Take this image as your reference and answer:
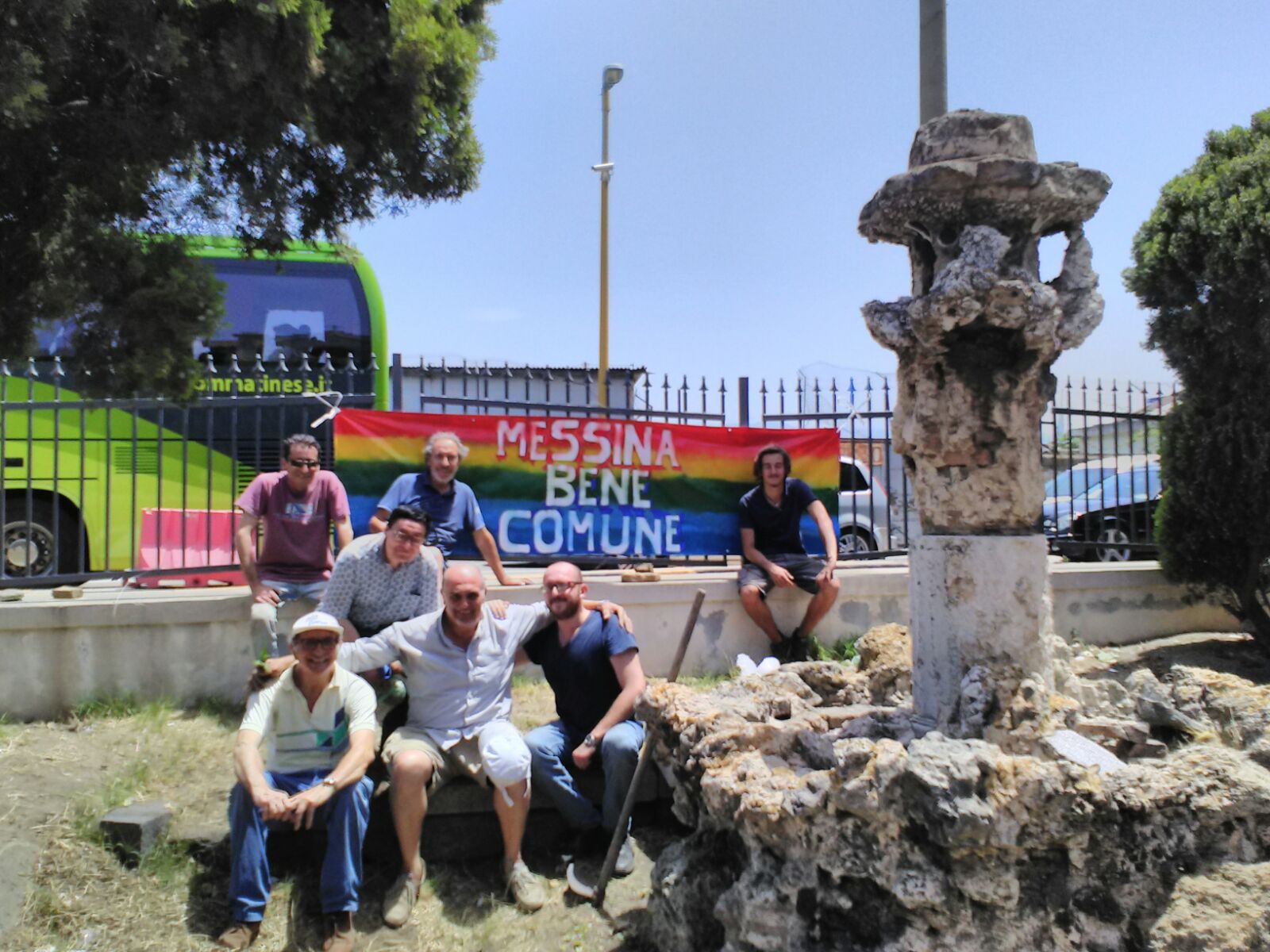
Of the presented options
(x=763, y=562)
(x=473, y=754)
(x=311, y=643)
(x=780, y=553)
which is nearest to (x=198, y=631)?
(x=311, y=643)

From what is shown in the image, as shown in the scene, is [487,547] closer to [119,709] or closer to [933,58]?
[119,709]

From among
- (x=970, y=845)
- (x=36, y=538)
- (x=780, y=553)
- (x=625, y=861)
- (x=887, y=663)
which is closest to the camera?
(x=970, y=845)

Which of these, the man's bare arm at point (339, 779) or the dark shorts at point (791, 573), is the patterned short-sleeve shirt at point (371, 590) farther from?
the dark shorts at point (791, 573)

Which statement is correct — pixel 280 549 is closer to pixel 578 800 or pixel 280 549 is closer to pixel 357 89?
pixel 578 800

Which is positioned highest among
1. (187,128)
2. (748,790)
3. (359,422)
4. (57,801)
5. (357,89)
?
(357,89)

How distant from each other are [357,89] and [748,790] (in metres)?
2.85

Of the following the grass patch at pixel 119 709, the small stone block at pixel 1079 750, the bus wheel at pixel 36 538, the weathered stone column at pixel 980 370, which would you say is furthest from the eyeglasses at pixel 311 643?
the bus wheel at pixel 36 538

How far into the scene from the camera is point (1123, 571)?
25.9ft

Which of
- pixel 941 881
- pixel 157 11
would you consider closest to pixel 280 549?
pixel 157 11

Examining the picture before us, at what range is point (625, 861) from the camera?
4449 mm

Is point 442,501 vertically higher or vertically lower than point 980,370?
lower

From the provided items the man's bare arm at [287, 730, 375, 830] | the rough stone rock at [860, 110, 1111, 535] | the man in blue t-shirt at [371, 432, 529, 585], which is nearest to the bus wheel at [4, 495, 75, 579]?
the man in blue t-shirt at [371, 432, 529, 585]

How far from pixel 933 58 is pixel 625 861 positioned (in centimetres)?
450

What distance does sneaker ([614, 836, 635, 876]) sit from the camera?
442cm
